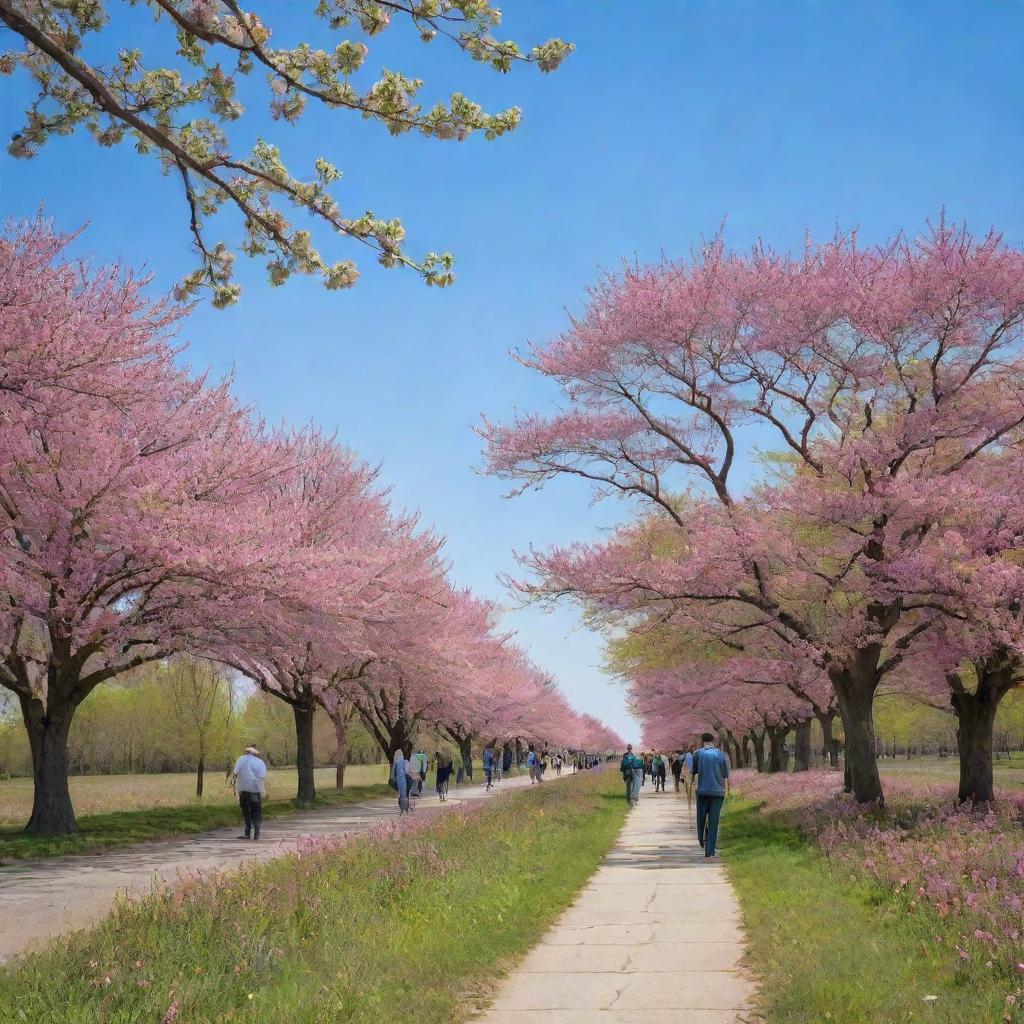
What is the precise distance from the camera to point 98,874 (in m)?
14.5

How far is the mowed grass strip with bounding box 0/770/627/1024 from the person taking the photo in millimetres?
5574

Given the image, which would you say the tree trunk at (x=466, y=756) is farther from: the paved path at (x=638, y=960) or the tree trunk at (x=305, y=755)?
→ the paved path at (x=638, y=960)

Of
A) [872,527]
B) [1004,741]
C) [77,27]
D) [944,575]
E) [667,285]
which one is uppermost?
[667,285]

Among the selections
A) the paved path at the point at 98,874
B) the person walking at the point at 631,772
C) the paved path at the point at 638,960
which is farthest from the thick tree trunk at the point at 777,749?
the paved path at the point at 638,960

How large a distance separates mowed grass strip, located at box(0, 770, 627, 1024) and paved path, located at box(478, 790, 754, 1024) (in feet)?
1.04

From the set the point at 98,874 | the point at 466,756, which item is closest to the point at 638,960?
the point at 98,874

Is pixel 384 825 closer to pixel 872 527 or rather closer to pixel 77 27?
pixel 872 527

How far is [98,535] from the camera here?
18.8 meters

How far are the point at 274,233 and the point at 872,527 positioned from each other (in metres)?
15.5

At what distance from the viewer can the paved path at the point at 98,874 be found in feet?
32.9

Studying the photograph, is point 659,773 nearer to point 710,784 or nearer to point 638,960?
point 710,784

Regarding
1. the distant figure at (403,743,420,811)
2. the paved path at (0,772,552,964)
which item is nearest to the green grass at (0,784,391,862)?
the paved path at (0,772,552,964)

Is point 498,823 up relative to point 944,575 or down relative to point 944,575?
down

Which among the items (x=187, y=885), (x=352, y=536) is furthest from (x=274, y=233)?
(x=352, y=536)
